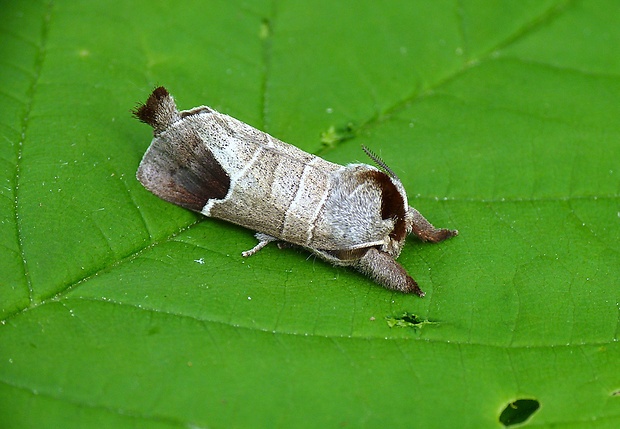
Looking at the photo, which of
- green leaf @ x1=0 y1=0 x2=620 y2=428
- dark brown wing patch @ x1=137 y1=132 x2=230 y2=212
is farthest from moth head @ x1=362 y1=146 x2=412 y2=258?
dark brown wing patch @ x1=137 y1=132 x2=230 y2=212

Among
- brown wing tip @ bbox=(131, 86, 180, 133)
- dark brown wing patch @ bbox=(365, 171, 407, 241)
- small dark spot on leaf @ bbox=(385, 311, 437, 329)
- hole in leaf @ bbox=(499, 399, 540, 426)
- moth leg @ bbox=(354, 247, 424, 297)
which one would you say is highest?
brown wing tip @ bbox=(131, 86, 180, 133)

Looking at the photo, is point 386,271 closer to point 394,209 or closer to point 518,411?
point 394,209

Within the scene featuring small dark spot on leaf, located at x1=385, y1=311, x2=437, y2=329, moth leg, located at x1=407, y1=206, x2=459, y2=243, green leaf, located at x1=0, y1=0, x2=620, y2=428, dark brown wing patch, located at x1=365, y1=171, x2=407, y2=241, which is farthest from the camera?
moth leg, located at x1=407, y1=206, x2=459, y2=243

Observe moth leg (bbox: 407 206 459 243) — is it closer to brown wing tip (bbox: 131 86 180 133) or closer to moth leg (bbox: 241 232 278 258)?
moth leg (bbox: 241 232 278 258)

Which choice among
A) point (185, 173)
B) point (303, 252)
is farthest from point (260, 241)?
point (185, 173)

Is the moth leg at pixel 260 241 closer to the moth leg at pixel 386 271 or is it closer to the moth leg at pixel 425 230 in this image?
the moth leg at pixel 386 271

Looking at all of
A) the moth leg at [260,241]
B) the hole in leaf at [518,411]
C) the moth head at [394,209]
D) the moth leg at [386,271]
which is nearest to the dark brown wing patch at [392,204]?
the moth head at [394,209]

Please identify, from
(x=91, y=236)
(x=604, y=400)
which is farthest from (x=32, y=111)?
(x=604, y=400)
